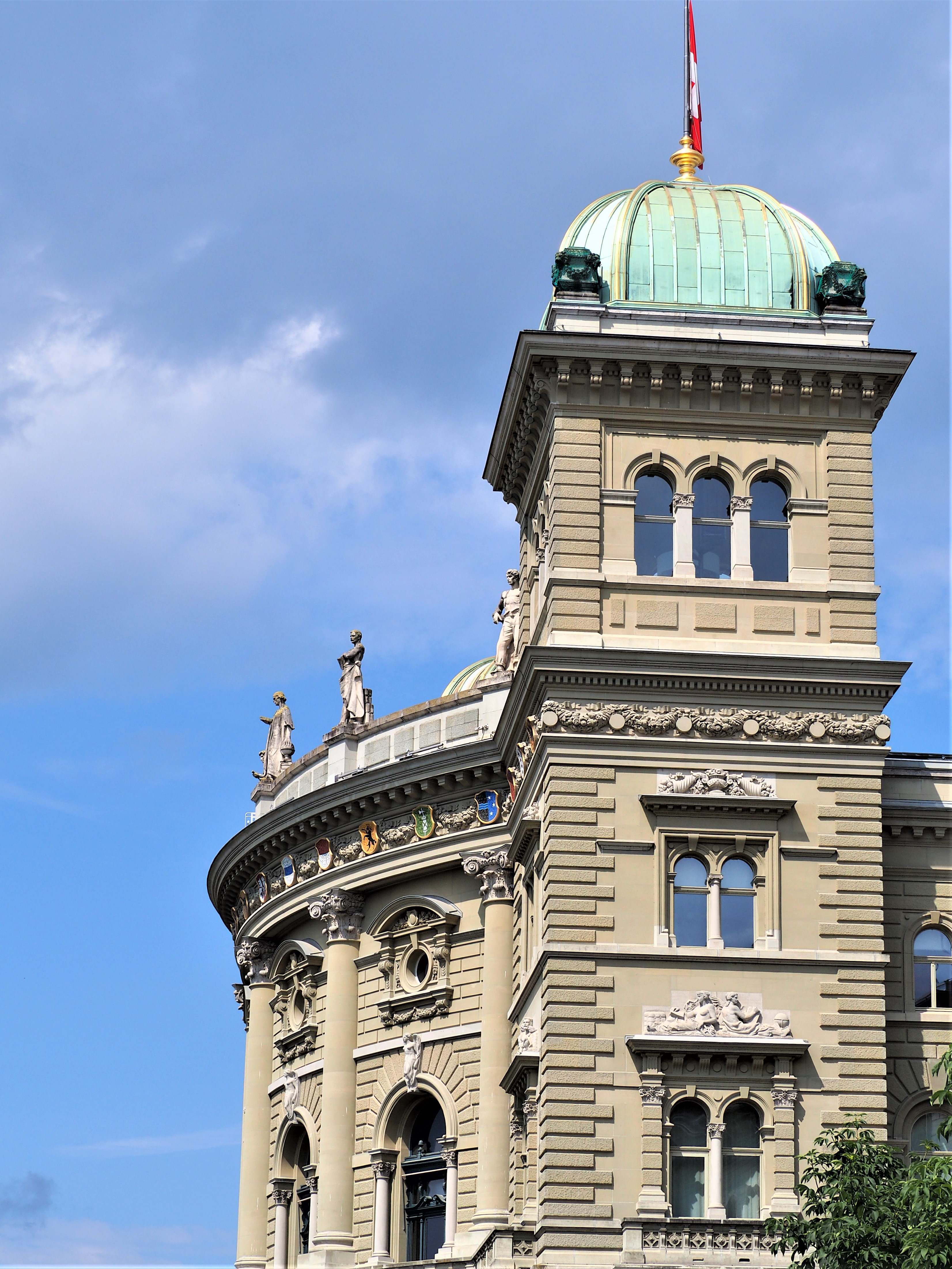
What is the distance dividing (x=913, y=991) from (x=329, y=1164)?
743 inches

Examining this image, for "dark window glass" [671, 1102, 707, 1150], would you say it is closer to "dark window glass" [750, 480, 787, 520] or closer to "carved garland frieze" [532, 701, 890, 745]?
"carved garland frieze" [532, 701, 890, 745]

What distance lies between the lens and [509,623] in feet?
192

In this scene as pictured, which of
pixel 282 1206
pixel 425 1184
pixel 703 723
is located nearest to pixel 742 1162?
pixel 703 723

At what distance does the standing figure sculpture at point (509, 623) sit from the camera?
2279 inches

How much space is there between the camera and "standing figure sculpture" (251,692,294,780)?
69125 mm

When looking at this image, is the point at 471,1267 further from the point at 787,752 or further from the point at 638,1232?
the point at 787,752

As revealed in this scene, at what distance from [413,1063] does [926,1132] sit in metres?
16.1

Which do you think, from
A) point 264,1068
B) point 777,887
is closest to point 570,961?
point 777,887

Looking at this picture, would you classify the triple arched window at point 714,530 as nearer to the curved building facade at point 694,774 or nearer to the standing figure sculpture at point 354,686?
the curved building facade at point 694,774

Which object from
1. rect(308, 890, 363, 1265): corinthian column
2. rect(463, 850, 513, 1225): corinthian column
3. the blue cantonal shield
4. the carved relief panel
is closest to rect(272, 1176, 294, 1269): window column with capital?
rect(308, 890, 363, 1265): corinthian column

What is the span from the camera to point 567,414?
4675 centimetres

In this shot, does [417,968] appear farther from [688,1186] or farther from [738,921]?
[688,1186]

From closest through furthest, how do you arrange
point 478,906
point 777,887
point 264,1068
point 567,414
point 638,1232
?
point 638,1232 → point 777,887 → point 567,414 → point 478,906 → point 264,1068

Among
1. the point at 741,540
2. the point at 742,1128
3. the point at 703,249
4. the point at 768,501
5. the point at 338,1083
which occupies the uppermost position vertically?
the point at 703,249
